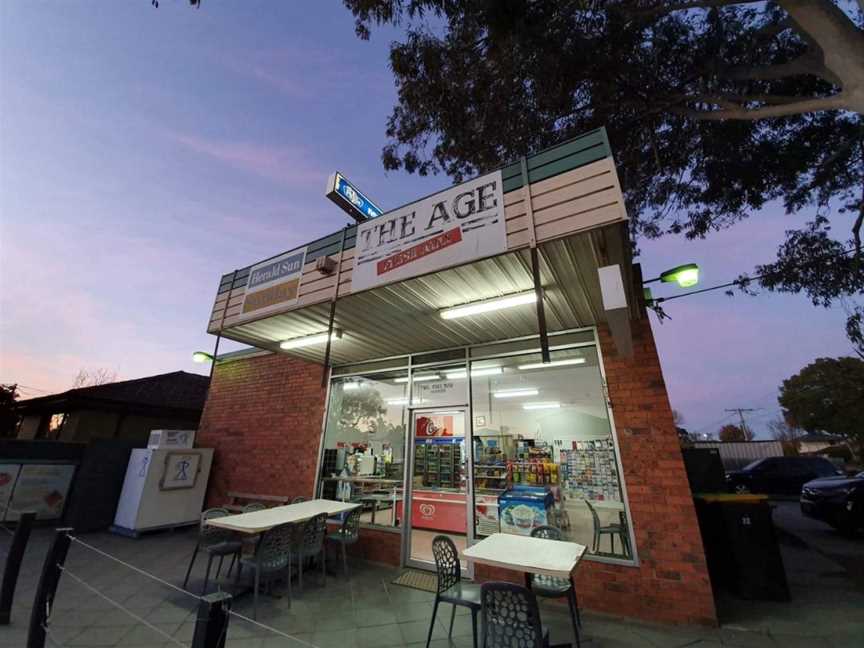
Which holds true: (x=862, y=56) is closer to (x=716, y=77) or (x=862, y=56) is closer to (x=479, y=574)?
(x=716, y=77)

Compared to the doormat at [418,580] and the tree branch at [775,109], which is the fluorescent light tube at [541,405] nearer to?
the doormat at [418,580]

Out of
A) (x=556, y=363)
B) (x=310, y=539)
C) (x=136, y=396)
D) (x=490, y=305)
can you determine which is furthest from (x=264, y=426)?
(x=136, y=396)

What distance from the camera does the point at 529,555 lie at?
2980 millimetres

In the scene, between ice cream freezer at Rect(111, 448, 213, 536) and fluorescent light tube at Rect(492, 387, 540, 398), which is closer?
fluorescent light tube at Rect(492, 387, 540, 398)

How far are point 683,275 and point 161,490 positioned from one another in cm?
1022

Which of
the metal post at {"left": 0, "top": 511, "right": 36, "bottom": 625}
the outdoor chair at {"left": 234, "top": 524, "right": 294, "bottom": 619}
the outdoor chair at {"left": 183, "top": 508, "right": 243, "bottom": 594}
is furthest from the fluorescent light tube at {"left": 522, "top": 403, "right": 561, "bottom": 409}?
the metal post at {"left": 0, "top": 511, "right": 36, "bottom": 625}

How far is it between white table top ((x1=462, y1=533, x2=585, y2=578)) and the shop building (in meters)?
1.31

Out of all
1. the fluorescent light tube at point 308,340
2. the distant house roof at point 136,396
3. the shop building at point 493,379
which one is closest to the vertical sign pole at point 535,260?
the shop building at point 493,379

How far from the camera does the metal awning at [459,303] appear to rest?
133 inches

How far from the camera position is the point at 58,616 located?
11.3 feet

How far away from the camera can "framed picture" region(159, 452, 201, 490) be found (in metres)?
7.37

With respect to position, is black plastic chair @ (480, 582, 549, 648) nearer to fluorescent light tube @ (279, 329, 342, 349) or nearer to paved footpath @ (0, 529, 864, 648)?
paved footpath @ (0, 529, 864, 648)

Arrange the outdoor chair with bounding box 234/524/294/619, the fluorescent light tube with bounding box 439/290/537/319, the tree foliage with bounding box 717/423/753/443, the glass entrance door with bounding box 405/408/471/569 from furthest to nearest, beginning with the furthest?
the tree foliage with bounding box 717/423/753/443
the glass entrance door with bounding box 405/408/471/569
the fluorescent light tube with bounding box 439/290/537/319
the outdoor chair with bounding box 234/524/294/619

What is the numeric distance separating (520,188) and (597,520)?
408cm
